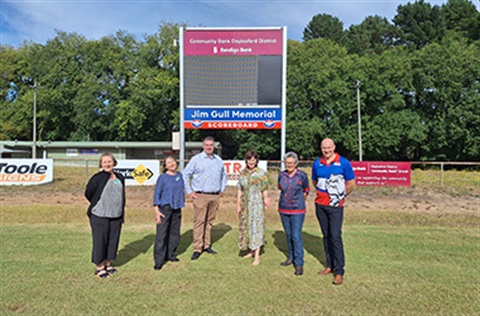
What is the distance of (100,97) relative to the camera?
4400 cm

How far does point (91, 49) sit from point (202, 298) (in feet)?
157

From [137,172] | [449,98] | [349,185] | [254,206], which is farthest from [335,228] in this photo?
[449,98]

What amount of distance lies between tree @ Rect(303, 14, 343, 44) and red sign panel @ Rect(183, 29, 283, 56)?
41.4 meters

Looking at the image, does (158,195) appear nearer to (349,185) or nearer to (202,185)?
(202,185)

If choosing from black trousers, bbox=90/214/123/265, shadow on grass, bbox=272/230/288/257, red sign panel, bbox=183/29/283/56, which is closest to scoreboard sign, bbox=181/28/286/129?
red sign panel, bbox=183/29/283/56

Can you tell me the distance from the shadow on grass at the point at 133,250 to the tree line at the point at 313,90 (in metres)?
31.6

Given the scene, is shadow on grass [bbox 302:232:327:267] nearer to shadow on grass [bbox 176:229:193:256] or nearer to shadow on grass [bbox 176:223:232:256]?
shadow on grass [bbox 176:223:232:256]

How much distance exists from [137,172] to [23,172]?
515cm

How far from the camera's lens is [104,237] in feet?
15.7

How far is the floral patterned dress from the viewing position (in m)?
5.43

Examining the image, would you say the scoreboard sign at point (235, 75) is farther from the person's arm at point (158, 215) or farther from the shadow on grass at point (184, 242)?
the person's arm at point (158, 215)

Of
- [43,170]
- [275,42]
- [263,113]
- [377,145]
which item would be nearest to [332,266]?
[263,113]

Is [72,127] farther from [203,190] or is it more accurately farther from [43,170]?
[203,190]

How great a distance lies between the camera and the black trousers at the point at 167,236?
17.2ft
